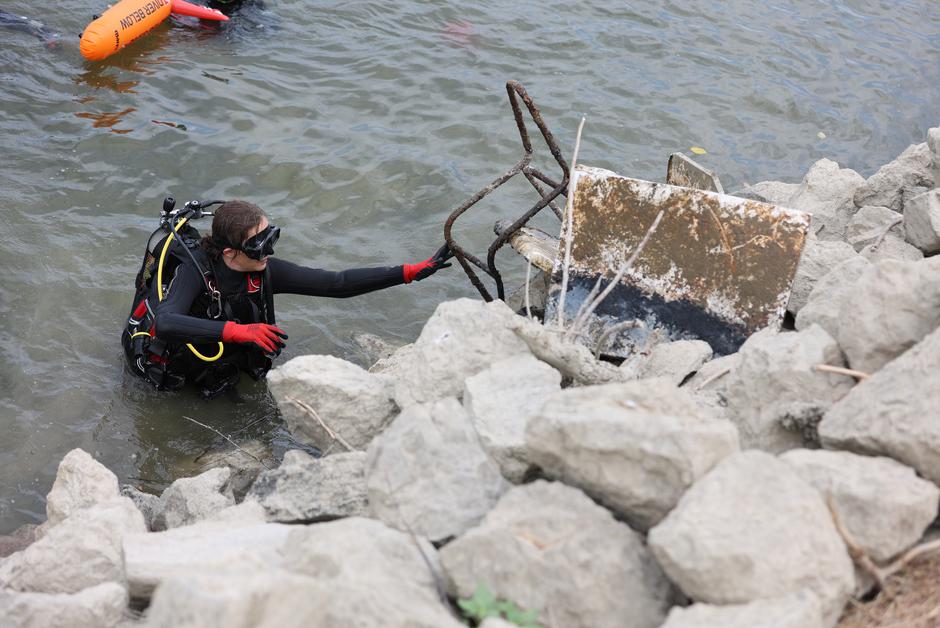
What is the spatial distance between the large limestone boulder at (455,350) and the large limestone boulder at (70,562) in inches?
47.8

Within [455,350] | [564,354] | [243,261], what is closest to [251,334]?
[243,261]

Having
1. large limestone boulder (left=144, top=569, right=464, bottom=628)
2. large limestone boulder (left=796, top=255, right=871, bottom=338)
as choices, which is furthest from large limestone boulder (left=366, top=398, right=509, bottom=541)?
large limestone boulder (left=796, top=255, right=871, bottom=338)

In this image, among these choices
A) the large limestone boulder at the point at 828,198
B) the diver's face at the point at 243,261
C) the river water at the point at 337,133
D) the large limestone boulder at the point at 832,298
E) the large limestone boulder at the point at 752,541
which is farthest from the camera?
the large limestone boulder at the point at 828,198

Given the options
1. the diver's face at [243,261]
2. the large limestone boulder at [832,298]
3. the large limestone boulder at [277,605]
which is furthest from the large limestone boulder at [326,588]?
the diver's face at [243,261]

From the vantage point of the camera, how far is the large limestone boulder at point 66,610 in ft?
Result: 8.96

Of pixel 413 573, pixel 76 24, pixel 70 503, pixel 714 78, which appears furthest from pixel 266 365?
pixel 714 78

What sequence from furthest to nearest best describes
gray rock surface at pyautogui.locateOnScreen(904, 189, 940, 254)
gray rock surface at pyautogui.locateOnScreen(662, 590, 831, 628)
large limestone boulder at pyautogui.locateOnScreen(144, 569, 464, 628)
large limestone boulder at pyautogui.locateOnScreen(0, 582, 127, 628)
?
gray rock surface at pyautogui.locateOnScreen(904, 189, 940, 254) < large limestone boulder at pyautogui.locateOnScreen(0, 582, 127, 628) < gray rock surface at pyautogui.locateOnScreen(662, 590, 831, 628) < large limestone boulder at pyautogui.locateOnScreen(144, 569, 464, 628)

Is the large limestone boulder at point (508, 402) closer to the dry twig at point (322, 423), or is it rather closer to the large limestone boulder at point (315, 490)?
the large limestone boulder at point (315, 490)

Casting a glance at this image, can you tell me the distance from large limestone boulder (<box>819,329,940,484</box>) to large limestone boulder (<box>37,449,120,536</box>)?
2.85 m

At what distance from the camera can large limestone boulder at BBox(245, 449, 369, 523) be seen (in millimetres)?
3209

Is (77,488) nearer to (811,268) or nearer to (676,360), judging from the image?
(676,360)

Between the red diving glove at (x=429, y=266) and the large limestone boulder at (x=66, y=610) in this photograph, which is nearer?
the large limestone boulder at (x=66, y=610)

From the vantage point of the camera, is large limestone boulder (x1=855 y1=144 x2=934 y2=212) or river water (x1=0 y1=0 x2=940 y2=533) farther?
large limestone boulder (x1=855 y1=144 x2=934 y2=212)

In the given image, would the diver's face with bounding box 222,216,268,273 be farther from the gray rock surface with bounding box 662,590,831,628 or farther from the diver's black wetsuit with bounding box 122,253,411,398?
the gray rock surface with bounding box 662,590,831,628
